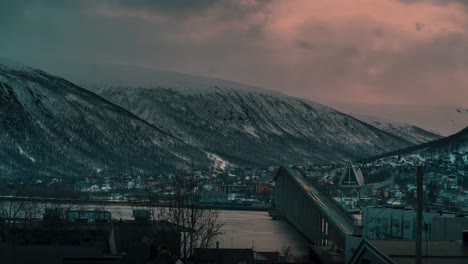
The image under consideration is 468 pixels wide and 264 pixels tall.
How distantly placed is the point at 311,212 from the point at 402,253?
55830 mm

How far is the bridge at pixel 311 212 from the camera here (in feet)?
181

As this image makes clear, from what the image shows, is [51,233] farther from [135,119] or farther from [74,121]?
[135,119]

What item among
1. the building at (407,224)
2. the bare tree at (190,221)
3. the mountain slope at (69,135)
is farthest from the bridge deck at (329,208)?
the mountain slope at (69,135)

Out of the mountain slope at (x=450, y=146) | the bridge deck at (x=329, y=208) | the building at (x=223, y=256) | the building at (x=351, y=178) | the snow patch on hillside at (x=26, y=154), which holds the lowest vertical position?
the building at (x=223, y=256)

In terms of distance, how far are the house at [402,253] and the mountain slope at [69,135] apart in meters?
128

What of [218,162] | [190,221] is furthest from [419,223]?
[218,162]

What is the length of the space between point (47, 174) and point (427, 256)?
132 m

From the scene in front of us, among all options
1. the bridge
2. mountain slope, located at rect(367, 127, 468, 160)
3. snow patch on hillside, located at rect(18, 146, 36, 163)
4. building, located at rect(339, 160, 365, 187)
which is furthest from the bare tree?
snow patch on hillside, located at rect(18, 146, 36, 163)

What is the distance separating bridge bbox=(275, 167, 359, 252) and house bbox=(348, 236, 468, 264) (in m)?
24.6

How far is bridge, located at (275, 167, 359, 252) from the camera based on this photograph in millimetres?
55181

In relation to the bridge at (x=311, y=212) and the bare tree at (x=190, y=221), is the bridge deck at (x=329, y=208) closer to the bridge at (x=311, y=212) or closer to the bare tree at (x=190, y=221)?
the bridge at (x=311, y=212)

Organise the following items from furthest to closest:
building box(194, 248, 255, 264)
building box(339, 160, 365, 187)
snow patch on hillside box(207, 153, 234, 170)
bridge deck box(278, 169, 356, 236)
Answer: snow patch on hillside box(207, 153, 234, 170)
building box(339, 160, 365, 187)
bridge deck box(278, 169, 356, 236)
building box(194, 248, 255, 264)

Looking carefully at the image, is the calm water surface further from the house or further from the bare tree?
the house

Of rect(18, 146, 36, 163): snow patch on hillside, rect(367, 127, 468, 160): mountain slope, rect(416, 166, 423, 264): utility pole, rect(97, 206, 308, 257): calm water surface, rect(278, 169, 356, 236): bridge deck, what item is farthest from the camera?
rect(18, 146, 36, 163): snow patch on hillside
